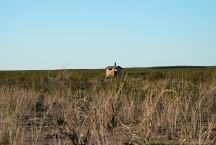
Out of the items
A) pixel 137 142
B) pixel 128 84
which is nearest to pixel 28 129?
pixel 137 142

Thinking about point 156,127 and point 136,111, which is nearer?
point 156,127

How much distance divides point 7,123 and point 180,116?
3804mm

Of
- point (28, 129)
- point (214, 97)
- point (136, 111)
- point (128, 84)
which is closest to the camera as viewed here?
point (28, 129)

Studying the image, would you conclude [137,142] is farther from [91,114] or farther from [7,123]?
[7,123]

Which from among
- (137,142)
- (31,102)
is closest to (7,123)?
(137,142)

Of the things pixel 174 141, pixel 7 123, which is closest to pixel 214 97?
pixel 174 141

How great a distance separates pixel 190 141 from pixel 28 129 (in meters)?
4.46

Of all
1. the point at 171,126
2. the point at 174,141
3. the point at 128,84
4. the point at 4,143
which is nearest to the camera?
the point at 4,143

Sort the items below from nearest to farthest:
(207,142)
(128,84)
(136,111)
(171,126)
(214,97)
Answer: (207,142), (171,126), (136,111), (214,97), (128,84)

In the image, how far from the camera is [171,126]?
10094mm

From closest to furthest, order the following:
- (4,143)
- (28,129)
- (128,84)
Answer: (4,143) → (28,129) → (128,84)

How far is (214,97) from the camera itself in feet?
49.9

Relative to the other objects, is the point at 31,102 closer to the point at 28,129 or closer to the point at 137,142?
the point at 28,129

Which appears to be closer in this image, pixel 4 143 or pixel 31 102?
pixel 4 143
